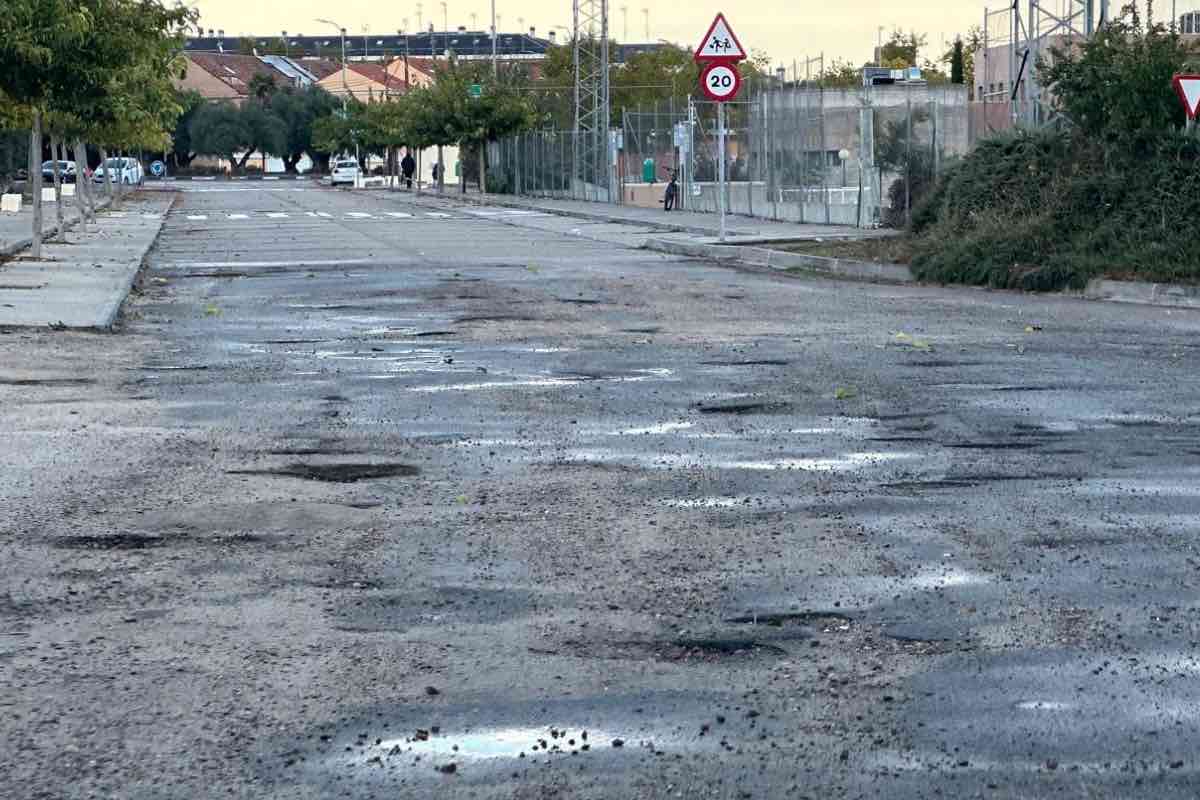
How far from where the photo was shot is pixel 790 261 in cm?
2766

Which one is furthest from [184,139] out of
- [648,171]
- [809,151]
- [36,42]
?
[36,42]

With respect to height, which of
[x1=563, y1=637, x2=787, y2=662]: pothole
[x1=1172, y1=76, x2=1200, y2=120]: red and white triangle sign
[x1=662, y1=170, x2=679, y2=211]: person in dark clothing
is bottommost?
[x1=563, y1=637, x2=787, y2=662]: pothole

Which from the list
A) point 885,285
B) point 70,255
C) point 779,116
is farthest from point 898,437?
point 779,116

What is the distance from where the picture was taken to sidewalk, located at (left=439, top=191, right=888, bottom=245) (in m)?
33.9

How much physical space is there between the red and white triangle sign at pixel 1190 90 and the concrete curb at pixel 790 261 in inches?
159

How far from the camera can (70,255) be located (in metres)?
29.0

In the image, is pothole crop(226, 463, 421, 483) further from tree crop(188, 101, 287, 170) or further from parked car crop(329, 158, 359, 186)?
tree crop(188, 101, 287, 170)

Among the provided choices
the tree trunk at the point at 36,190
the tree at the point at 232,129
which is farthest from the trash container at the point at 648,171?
the tree at the point at 232,129

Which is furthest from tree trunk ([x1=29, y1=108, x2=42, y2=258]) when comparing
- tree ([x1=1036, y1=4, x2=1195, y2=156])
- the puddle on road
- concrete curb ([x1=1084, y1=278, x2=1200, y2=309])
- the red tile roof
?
the red tile roof

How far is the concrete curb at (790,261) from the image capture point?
2517 cm

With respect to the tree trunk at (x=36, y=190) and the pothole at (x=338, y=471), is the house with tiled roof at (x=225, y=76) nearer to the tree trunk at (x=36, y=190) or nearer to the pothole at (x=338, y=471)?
the tree trunk at (x=36, y=190)

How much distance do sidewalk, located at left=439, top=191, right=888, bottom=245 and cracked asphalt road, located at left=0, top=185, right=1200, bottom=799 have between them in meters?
18.8

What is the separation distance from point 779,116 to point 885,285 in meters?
21.3

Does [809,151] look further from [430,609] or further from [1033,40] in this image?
[430,609]
